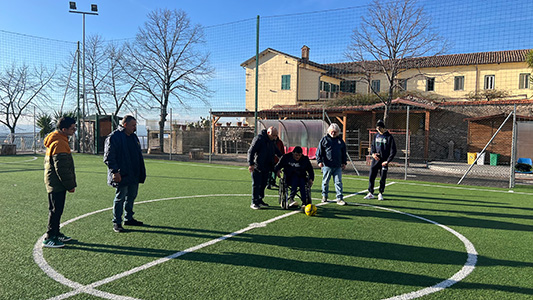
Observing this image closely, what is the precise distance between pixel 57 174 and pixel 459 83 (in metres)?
35.9

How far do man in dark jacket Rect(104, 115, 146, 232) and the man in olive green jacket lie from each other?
2.12 ft

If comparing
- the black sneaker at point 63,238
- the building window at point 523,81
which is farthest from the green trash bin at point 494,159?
the black sneaker at point 63,238

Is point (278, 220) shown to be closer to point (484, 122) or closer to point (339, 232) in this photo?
point (339, 232)

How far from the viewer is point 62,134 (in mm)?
5047

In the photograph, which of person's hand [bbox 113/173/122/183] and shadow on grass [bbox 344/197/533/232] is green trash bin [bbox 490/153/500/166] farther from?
person's hand [bbox 113/173/122/183]

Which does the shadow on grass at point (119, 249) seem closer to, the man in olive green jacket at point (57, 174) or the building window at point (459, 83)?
the man in olive green jacket at point (57, 174)

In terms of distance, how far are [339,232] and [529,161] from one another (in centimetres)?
1284

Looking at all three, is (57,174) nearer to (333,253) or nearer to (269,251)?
(269,251)

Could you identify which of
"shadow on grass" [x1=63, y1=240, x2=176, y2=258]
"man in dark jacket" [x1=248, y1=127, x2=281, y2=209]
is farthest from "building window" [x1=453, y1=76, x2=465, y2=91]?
"shadow on grass" [x1=63, y1=240, x2=176, y2=258]

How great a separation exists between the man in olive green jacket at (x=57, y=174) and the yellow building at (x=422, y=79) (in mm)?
26147

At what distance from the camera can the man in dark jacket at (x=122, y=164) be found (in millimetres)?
5586

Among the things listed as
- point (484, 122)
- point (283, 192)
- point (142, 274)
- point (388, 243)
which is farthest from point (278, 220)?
point (484, 122)

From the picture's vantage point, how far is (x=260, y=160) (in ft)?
24.6

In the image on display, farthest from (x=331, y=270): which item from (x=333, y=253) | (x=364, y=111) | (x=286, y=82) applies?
(x=286, y=82)
